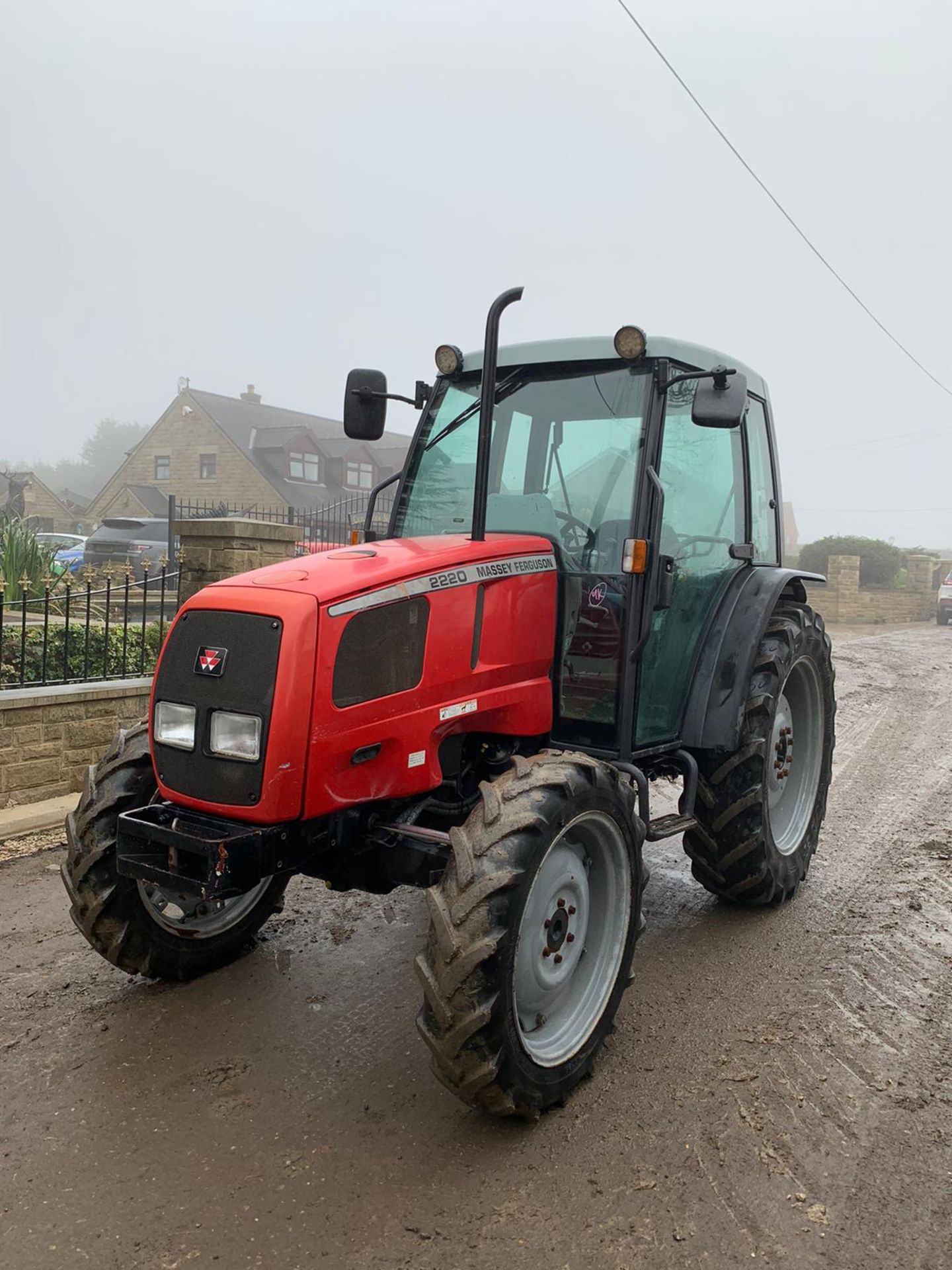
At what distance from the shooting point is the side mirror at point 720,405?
3.39 meters

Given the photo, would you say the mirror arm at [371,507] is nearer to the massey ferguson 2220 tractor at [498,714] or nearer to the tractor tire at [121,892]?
the massey ferguson 2220 tractor at [498,714]

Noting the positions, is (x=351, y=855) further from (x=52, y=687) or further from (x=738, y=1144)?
(x=52, y=687)

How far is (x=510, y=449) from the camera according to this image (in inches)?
162

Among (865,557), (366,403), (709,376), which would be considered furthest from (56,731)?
(865,557)

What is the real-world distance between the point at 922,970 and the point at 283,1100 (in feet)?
8.60

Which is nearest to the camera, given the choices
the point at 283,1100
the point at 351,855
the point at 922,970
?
the point at 283,1100

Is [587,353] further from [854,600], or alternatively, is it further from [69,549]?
[854,600]

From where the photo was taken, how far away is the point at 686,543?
166 inches

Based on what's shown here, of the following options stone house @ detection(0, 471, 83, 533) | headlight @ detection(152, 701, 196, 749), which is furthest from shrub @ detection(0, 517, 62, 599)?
stone house @ detection(0, 471, 83, 533)

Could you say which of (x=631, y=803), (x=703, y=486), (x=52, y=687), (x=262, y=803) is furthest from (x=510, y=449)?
(x=52, y=687)

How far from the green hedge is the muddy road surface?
2.23 meters

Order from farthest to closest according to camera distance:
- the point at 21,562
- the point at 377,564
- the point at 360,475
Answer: the point at 360,475 → the point at 21,562 → the point at 377,564

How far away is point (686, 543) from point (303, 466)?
36733 mm

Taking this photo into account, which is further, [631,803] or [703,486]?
[703,486]
